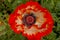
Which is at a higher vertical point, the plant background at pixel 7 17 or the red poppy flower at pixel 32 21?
the red poppy flower at pixel 32 21

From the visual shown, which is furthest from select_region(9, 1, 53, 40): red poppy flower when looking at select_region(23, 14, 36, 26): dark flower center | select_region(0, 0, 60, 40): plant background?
select_region(0, 0, 60, 40): plant background

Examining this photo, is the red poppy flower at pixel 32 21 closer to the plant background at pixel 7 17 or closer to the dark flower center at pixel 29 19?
the dark flower center at pixel 29 19

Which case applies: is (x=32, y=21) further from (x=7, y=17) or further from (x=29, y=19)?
(x=7, y=17)

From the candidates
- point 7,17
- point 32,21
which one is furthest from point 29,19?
point 7,17

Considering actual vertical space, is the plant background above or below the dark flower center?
below

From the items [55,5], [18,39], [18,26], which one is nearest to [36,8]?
[18,26]

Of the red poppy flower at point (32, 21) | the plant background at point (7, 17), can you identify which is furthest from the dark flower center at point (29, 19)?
the plant background at point (7, 17)

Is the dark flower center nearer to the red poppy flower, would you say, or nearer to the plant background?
the red poppy flower

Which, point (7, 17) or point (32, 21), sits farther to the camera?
point (7, 17)

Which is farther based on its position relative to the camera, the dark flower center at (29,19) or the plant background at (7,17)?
the plant background at (7,17)
